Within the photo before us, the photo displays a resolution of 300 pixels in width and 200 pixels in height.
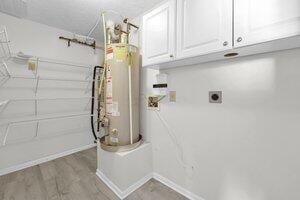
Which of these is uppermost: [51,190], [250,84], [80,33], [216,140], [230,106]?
[80,33]

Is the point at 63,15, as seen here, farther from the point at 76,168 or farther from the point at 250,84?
the point at 250,84

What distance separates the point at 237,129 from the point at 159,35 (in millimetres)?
1135

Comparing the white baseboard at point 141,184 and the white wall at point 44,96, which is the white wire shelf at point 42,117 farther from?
the white baseboard at point 141,184

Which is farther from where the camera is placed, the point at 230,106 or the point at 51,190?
the point at 51,190

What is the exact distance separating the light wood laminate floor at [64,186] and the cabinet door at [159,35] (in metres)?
1.46

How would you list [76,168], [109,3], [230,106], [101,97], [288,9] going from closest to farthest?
[288,9] → [230,106] → [109,3] → [101,97] → [76,168]

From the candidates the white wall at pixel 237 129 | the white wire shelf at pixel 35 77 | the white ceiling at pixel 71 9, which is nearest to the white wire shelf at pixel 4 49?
the white wire shelf at pixel 35 77

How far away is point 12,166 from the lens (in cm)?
203

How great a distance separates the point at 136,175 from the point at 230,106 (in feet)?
4.25

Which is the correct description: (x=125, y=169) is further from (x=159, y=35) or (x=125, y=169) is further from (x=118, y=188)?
(x=159, y=35)

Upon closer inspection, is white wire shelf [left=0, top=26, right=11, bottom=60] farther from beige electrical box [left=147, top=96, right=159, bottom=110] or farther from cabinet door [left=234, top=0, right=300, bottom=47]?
cabinet door [left=234, top=0, right=300, bottom=47]

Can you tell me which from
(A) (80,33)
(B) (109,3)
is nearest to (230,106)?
(B) (109,3)

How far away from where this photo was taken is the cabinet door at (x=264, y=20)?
770mm

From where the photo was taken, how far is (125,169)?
1589 mm
